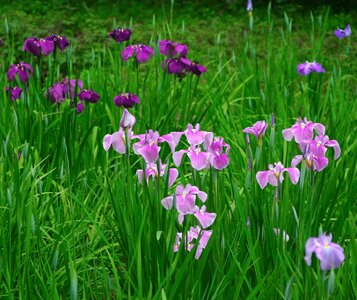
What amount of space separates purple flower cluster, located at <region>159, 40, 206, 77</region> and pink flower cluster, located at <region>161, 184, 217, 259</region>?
154 cm

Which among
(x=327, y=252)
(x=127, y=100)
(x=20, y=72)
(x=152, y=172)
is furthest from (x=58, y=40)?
(x=327, y=252)

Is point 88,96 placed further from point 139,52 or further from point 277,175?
point 277,175

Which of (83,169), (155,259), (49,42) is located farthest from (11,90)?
(155,259)

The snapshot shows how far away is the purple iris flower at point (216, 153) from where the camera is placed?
204 centimetres

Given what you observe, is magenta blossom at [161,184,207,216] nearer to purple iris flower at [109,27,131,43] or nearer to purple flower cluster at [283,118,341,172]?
purple flower cluster at [283,118,341,172]

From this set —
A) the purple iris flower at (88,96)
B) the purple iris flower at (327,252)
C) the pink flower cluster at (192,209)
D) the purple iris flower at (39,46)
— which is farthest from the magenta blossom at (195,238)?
the purple iris flower at (39,46)

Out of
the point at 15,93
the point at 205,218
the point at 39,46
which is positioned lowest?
the point at 15,93

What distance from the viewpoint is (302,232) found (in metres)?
1.98

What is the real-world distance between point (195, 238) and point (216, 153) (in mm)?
274

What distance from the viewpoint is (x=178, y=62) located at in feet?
11.5

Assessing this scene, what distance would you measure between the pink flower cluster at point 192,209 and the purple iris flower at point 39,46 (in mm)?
1639

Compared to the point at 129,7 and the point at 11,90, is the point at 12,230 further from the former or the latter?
the point at 129,7

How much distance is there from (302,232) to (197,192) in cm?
33

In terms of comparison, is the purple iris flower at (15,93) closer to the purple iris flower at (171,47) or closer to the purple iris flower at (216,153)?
the purple iris flower at (171,47)
